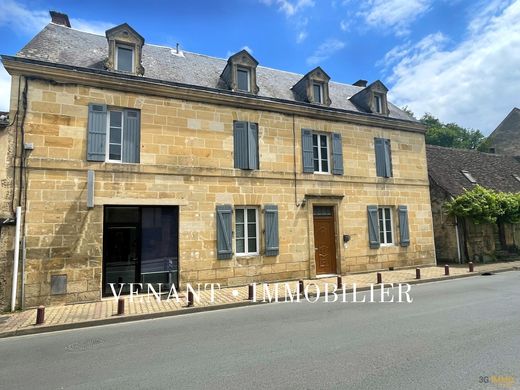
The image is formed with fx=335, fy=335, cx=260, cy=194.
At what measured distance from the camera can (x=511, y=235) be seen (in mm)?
17047

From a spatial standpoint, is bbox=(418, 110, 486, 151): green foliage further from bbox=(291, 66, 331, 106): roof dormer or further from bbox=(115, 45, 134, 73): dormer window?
bbox=(115, 45, 134, 73): dormer window

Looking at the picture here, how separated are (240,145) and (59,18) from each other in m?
7.79

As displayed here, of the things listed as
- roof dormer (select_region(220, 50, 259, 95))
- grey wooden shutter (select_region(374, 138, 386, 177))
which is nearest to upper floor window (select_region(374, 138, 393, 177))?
grey wooden shutter (select_region(374, 138, 386, 177))

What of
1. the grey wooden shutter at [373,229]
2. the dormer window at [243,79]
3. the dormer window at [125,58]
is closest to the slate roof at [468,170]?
the grey wooden shutter at [373,229]

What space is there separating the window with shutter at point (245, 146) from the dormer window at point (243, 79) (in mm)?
1405

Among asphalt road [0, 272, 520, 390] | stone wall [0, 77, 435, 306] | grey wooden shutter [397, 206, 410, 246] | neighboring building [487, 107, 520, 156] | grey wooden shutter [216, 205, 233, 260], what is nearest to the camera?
asphalt road [0, 272, 520, 390]

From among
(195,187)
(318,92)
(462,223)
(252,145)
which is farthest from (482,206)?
(195,187)

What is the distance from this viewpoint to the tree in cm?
3678

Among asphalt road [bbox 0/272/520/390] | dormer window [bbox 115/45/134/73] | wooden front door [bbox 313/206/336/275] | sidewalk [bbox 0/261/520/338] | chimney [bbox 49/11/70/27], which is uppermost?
chimney [bbox 49/11/70/27]

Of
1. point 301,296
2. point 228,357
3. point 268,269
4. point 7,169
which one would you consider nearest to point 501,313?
point 301,296

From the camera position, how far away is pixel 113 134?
971cm

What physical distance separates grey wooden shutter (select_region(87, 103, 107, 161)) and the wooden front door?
741 centimetres

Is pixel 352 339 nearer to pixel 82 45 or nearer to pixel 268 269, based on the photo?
pixel 268 269

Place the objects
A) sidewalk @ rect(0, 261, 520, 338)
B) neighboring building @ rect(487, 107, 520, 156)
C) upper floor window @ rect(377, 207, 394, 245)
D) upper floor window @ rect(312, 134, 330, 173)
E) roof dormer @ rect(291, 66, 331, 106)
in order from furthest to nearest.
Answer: neighboring building @ rect(487, 107, 520, 156) < upper floor window @ rect(377, 207, 394, 245) < roof dormer @ rect(291, 66, 331, 106) < upper floor window @ rect(312, 134, 330, 173) < sidewalk @ rect(0, 261, 520, 338)
